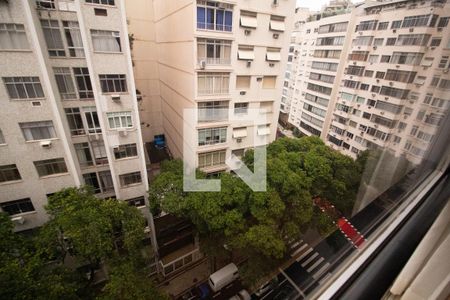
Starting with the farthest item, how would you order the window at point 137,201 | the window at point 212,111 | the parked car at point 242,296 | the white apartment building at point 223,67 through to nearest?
the window at point 212,111 → the window at point 137,201 → the parked car at point 242,296 → the white apartment building at point 223,67

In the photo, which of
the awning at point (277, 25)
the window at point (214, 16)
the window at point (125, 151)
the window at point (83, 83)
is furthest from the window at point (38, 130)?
the awning at point (277, 25)

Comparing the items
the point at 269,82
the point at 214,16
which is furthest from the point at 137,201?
the point at 269,82

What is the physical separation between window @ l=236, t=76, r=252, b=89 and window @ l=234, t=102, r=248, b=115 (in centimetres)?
64

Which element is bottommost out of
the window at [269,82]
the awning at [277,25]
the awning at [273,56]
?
the window at [269,82]

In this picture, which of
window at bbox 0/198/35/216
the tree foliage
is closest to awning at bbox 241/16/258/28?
the tree foliage

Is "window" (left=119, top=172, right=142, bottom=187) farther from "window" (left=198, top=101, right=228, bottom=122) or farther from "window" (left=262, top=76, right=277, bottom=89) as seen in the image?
"window" (left=262, top=76, right=277, bottom=89)

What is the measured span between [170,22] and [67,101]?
5.11 m

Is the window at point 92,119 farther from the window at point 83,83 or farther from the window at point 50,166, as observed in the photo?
the window at point 50,166

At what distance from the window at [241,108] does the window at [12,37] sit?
5.99m

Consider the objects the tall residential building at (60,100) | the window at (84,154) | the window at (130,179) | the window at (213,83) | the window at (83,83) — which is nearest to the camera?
the tall residential building at (60,100)

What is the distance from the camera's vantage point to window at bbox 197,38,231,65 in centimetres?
696

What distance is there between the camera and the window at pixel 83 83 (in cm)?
560

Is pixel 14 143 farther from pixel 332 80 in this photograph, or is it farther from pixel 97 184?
pixel 332 80

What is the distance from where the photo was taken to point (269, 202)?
5703 mm
